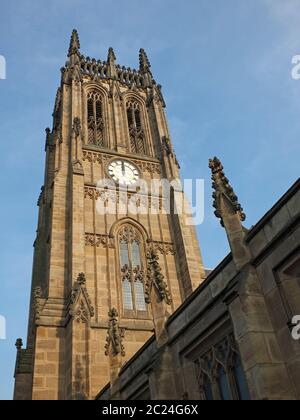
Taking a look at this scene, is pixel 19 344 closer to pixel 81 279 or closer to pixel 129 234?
pixel 81 279

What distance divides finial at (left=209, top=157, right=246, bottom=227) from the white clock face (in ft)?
58.0

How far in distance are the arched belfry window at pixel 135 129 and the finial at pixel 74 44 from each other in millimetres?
8577

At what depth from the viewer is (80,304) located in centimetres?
1998

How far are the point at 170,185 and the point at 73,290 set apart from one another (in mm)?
11859

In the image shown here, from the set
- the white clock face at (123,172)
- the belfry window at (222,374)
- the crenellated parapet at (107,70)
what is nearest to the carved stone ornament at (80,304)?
the belfry window at (222,374)

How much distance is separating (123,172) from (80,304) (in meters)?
12.3

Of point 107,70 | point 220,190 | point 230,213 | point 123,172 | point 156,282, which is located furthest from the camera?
point 107,70

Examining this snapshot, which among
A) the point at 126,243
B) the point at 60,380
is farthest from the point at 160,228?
the point at 60,380

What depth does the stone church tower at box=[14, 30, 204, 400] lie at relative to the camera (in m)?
18.7

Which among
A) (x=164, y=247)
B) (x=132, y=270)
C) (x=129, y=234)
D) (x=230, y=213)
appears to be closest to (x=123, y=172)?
(x=129, y=234)

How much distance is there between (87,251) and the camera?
24453 millimetres

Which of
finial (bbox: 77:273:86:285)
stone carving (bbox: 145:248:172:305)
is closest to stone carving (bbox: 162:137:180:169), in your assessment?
finial (bbox: 77:273:86:285)

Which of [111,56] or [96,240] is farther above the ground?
[111,56]

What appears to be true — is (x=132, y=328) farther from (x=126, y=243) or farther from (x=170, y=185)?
(x=170, y=185)
